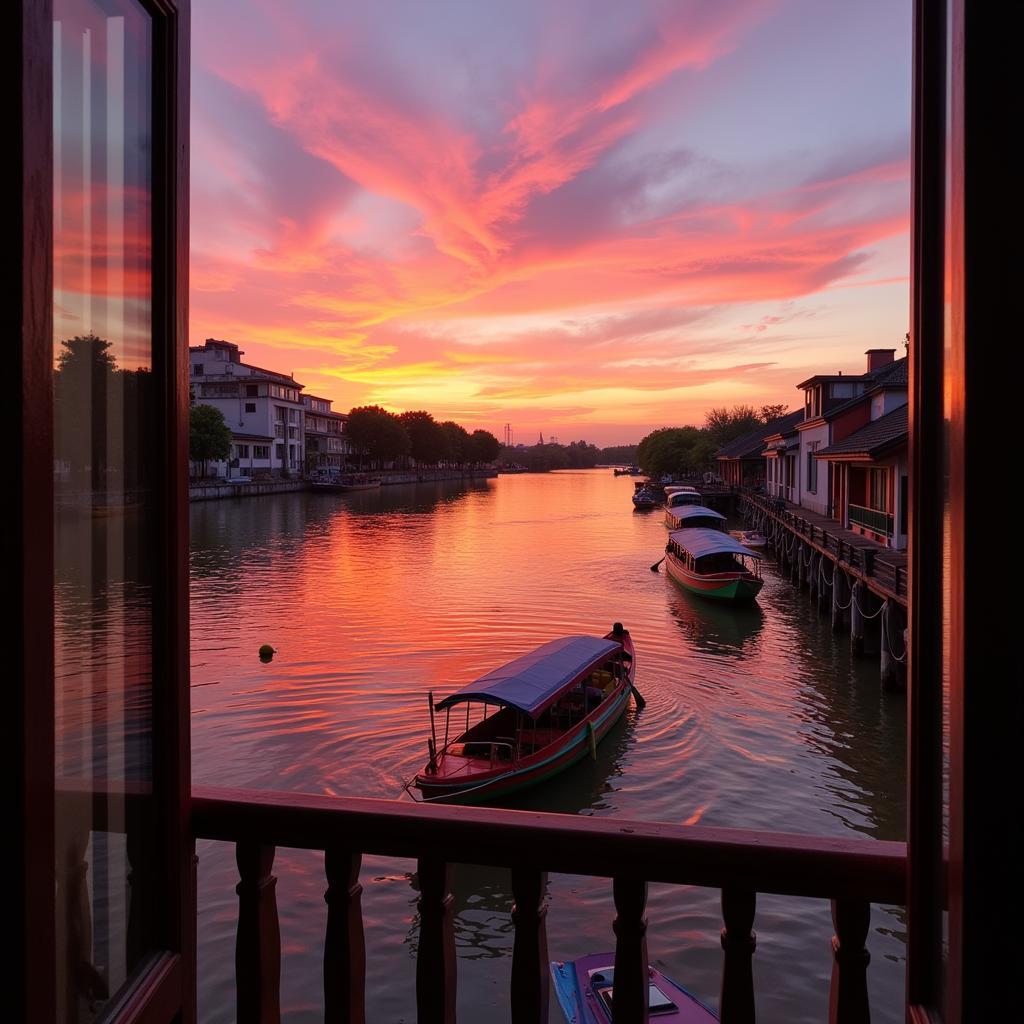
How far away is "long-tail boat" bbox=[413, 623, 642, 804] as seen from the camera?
11516 millimetres

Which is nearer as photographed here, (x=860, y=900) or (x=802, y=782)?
(x=860, y=900)

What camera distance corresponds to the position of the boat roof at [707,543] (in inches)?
1082

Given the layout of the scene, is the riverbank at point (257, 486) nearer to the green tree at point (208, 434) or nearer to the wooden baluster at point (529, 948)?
the green tree at point (208, 434)

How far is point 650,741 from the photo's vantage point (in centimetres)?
1446

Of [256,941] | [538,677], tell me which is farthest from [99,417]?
[538,677]

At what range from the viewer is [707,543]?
29.5m

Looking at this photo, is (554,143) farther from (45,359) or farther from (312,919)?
(312,919)

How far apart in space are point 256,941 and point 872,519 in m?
27.3

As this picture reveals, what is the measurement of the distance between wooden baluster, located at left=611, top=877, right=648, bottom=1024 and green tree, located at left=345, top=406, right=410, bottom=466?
11138 centimetres

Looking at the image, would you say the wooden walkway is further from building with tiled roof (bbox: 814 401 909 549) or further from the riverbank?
the riverbank

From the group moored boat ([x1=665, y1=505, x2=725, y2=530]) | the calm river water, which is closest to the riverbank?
the calm river water

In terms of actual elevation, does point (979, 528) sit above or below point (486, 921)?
above

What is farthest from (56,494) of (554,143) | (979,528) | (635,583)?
(635,583)

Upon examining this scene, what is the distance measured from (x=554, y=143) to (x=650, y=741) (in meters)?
10.2
